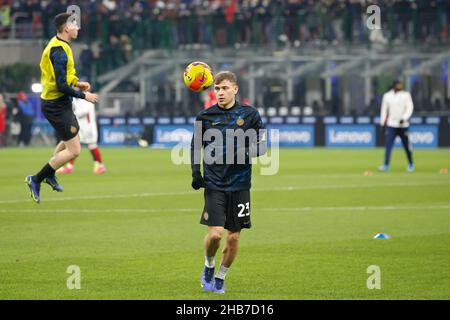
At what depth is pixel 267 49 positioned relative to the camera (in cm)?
4619

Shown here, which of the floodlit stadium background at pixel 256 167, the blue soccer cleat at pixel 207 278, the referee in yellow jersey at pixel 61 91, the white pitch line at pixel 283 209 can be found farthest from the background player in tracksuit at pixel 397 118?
the blue soccer cleat at pixel 207 278

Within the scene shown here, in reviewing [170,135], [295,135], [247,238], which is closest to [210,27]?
[170,135]

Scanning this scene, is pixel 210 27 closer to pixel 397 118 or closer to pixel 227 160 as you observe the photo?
pixel 397 118

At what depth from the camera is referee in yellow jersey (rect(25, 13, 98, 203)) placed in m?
15.8

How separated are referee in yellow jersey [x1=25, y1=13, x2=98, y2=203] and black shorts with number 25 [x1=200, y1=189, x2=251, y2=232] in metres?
5.01

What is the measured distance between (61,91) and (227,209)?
18.4 ft

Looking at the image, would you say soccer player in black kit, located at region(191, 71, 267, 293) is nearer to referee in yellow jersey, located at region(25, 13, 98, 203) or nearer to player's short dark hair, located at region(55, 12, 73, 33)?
referee in yellow jersey, located at region(25, 13, 98, 203)

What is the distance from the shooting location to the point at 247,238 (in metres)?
15.9

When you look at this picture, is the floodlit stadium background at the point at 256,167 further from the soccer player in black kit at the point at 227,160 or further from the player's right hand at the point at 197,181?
the player's right hand at the point at 197,181

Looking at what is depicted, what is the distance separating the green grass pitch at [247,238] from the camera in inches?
450

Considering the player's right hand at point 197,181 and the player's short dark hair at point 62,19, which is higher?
the player's short dark hair at point 62,19

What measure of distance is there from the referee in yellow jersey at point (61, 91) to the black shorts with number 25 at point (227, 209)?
5.01 metres
